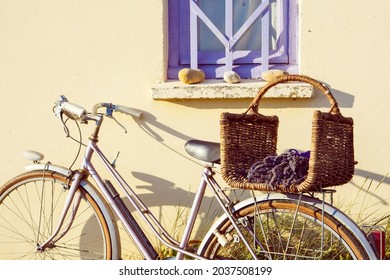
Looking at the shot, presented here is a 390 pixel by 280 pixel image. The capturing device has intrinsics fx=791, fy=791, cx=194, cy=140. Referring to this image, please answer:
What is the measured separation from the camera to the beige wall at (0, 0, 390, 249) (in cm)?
478

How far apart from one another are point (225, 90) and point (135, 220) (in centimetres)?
96

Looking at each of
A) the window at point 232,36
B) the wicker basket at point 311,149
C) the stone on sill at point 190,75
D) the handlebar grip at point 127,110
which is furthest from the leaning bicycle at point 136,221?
the window at point 232,36

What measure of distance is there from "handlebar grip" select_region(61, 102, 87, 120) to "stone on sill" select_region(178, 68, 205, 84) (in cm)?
74

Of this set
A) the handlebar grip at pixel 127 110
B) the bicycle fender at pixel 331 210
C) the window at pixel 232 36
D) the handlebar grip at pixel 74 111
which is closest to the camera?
the bicycle fender at pixel 331 210

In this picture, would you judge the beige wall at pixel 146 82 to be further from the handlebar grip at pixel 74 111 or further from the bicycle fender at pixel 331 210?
the bicycle fender at pixel 331 210

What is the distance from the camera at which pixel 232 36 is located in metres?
5.01

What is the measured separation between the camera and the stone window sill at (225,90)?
15.6 feet

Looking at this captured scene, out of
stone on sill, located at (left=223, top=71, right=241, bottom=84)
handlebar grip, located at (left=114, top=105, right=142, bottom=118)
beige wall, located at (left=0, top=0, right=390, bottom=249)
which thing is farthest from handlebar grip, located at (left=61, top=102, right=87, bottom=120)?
stone on sill, located at (left=223, top=71, right=241, bottom=84)

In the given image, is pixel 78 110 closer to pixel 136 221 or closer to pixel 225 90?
pixel 136 221

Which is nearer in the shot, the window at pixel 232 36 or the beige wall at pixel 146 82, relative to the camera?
the beige wall at pixel 146 82

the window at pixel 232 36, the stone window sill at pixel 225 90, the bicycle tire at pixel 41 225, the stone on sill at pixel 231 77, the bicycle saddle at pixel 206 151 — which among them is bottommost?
the bicycle tire at pixel 41 225

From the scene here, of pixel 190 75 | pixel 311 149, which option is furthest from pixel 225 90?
pixel 311 149
